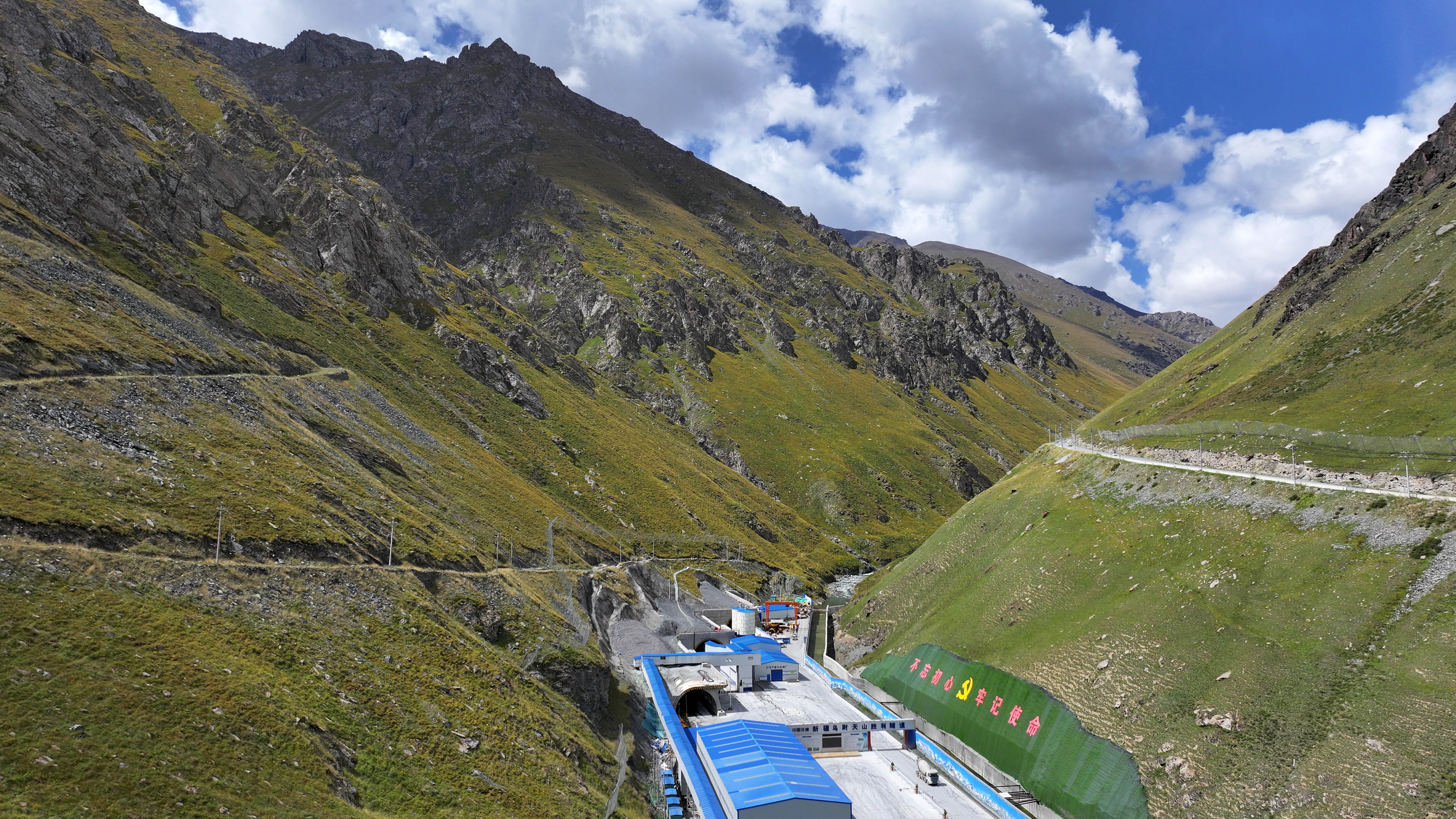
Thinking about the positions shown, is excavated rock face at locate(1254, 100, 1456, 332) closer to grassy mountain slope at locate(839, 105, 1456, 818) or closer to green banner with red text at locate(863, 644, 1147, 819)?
grassy mountain slope at locate(839, 105, 1456, 818)

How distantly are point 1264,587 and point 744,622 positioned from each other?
6571 centimetres

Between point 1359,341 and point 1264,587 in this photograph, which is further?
point 1359,341

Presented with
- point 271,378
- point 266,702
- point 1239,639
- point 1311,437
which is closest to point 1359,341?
point 1311,437

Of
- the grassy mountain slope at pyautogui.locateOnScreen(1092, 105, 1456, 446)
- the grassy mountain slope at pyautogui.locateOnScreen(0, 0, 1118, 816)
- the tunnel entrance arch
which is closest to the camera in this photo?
the grassy mountain slope at pyautogui.locateOnScreen(0, 0, 1118, 816)

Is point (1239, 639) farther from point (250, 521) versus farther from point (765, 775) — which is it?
point (250, 521)

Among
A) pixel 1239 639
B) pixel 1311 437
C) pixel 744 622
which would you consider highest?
pixel 1311 437

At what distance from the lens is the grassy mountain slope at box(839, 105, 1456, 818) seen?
34656mm

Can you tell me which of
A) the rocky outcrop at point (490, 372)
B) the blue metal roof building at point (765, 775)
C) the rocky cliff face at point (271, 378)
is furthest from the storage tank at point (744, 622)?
the rocky outcrop at point (490, 372)

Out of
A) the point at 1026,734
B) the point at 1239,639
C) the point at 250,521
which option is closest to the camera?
the point at 250,521

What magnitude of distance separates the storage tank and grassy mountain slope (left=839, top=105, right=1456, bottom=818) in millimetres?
14408

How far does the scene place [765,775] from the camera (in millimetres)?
42125

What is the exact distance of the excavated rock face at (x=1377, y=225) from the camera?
83562mm

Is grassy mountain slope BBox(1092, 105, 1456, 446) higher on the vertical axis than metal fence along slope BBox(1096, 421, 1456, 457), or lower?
higher

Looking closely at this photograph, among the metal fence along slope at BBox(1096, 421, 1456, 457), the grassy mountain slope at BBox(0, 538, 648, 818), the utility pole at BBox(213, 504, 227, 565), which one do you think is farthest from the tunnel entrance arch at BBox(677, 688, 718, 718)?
the metal fence along slope at BBox(1096, 421, 1456, 457)
